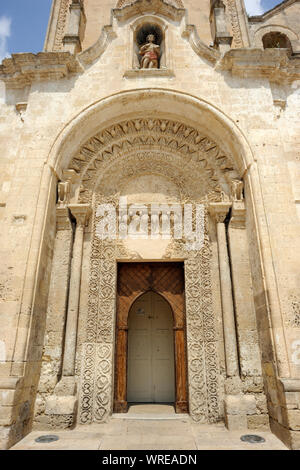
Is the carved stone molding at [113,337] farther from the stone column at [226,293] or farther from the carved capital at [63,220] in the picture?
the carved capital at [63,220]

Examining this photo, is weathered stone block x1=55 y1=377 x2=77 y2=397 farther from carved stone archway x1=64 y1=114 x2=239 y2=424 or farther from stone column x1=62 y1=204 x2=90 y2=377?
carved stone archway x1=64 y1=114 x2=239 y2=424

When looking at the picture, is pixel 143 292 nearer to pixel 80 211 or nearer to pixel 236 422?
pixel 80 211

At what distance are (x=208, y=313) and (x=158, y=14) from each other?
253 inches

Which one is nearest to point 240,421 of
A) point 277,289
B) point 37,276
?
point 277,289

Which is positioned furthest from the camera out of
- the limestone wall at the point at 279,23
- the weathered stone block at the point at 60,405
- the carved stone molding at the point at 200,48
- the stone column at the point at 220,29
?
the limestone wall at the point at 279,23

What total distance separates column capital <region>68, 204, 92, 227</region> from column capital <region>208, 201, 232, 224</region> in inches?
90.2

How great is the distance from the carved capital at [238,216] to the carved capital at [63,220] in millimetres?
2964

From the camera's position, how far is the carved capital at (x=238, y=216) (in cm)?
546

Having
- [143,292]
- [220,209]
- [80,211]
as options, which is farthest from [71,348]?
[220,209]

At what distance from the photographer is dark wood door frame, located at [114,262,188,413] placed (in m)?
5.22

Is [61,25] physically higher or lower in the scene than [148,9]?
higher

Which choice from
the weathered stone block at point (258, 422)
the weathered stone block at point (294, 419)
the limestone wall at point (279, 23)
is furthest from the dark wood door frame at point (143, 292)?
the limestone wall at point (279, 23)

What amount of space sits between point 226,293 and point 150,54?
5201mm

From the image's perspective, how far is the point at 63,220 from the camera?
220 inches
